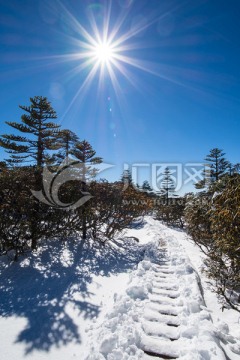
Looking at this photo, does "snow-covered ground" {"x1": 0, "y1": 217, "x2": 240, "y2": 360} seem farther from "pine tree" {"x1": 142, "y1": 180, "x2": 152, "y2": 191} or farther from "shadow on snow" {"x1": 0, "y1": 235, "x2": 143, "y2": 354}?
"pine tree" {"x1": 142, "y1": 180, "x2": 152, "y2": 191}

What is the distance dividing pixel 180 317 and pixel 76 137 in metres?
18.0

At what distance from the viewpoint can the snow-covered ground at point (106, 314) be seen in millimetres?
3055

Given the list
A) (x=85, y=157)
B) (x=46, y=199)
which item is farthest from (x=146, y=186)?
(x=46, y=199)

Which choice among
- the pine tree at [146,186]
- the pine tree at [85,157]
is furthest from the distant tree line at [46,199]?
the pine tree at [146,186]

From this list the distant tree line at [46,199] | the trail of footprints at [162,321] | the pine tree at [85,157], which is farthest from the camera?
the pine tree at [85,157]

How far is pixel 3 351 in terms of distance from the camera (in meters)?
3.10

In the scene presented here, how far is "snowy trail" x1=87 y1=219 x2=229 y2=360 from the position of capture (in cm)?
294

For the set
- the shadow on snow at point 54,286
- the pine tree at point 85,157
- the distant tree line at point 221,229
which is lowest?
the shadow on snow at point 54,286

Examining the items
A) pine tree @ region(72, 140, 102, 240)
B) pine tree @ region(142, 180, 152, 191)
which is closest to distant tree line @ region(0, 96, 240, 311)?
pine tree @ region(72, 140, 102, 240)

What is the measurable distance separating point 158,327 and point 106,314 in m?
1.00

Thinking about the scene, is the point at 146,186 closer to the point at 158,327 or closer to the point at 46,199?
the point at 46,199

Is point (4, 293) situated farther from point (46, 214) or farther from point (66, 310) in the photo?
point (46, 214)

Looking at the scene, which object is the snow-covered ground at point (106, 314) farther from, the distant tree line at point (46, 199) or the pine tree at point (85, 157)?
the pine tree at point (85, 157)

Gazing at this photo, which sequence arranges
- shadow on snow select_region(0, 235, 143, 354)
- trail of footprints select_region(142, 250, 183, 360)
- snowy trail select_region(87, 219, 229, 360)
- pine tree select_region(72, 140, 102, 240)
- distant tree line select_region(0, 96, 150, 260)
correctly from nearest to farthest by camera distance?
snowy trail select_region(87, 219, 229, 360)
trail of footprints select_region(142, 250, 183, 360)
shadow on snow select_region(0, 235, 143, 354)
distant tree line select_region(0, 96, 150, 260)
pine tree select_region(72, 140, 102, 240)
